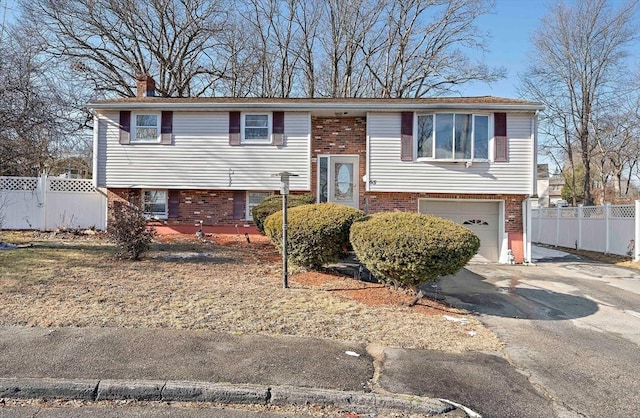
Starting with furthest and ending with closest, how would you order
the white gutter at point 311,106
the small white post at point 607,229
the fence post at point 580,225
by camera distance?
the fence post at point 580,225
the small white post at point 607,229
the white gutter at point 311,106

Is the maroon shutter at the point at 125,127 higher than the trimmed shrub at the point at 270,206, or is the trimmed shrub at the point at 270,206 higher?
the maroon shutter at the point at 125,127

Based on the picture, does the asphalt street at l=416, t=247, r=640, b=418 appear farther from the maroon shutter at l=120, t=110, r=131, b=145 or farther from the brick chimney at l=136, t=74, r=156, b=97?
the brick chimney at l=136, t=74, r=156, b=97

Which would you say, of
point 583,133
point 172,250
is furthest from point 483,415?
point 583,133

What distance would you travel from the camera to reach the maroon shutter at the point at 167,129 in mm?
13977

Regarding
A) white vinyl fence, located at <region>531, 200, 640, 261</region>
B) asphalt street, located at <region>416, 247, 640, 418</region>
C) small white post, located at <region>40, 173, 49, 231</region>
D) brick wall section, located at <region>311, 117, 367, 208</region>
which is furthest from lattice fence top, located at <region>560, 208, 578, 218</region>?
small white post, located at <region>40, 173, 49, 231</region>

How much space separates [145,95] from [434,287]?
1392cm

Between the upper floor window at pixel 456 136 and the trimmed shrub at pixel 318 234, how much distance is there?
6.23 m

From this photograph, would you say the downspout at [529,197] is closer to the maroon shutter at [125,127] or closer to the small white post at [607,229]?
the small white post at [607,229]

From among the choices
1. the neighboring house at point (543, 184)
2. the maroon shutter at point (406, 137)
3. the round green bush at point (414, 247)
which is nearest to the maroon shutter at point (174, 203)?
the maroon shutter at point (406, 137)

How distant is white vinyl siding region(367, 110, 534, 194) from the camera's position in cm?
1327

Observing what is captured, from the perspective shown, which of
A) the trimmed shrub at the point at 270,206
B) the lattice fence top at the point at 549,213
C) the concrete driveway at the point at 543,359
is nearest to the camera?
the concrete driveway at the point at 543,359

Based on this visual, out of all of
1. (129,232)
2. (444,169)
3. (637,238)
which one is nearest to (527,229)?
(444,169)

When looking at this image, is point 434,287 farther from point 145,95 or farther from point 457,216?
point 145,95

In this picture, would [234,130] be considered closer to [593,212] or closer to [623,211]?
[623,211]
